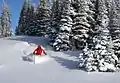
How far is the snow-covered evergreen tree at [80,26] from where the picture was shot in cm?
3594

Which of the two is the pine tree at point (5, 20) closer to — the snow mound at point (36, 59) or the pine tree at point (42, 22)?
the pine tree at point (42, 22)

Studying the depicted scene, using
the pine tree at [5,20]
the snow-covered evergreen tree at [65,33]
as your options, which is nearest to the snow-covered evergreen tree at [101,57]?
the snow-covered evergreen tree at [65,33]

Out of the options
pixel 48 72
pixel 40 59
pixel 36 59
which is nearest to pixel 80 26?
pixel 40 59

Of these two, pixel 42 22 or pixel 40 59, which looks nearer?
pixel 40 59

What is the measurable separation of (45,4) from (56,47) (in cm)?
2960

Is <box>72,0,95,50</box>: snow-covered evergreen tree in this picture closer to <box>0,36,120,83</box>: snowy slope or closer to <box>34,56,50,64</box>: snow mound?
<box>0,36,120,83</box>: snowy slope

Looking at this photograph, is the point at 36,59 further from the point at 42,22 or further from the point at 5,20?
the point at 5,20

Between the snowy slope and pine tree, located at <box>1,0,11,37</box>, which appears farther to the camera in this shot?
pine tree, located at <box>1,0,11,37</box>

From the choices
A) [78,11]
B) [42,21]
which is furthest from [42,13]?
[78,11]

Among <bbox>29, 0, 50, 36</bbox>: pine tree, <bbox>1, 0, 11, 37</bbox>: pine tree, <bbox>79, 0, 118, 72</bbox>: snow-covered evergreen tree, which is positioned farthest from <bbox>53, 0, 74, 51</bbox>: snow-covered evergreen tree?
<bbox>1, 0, 11, 37</bbox>: pine tree

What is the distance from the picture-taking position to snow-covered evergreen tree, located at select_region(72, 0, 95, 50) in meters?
35.9

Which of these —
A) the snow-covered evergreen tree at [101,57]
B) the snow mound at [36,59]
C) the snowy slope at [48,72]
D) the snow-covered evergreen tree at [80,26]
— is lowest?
the snowy slope at [48,72]

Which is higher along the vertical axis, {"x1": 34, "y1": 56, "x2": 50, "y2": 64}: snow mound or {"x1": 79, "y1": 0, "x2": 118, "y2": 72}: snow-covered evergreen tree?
{"x1": 79, "y1": 0, "x2": 118, "y2": 72}: snow-covered evergreen tree

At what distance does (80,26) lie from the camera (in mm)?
36125
